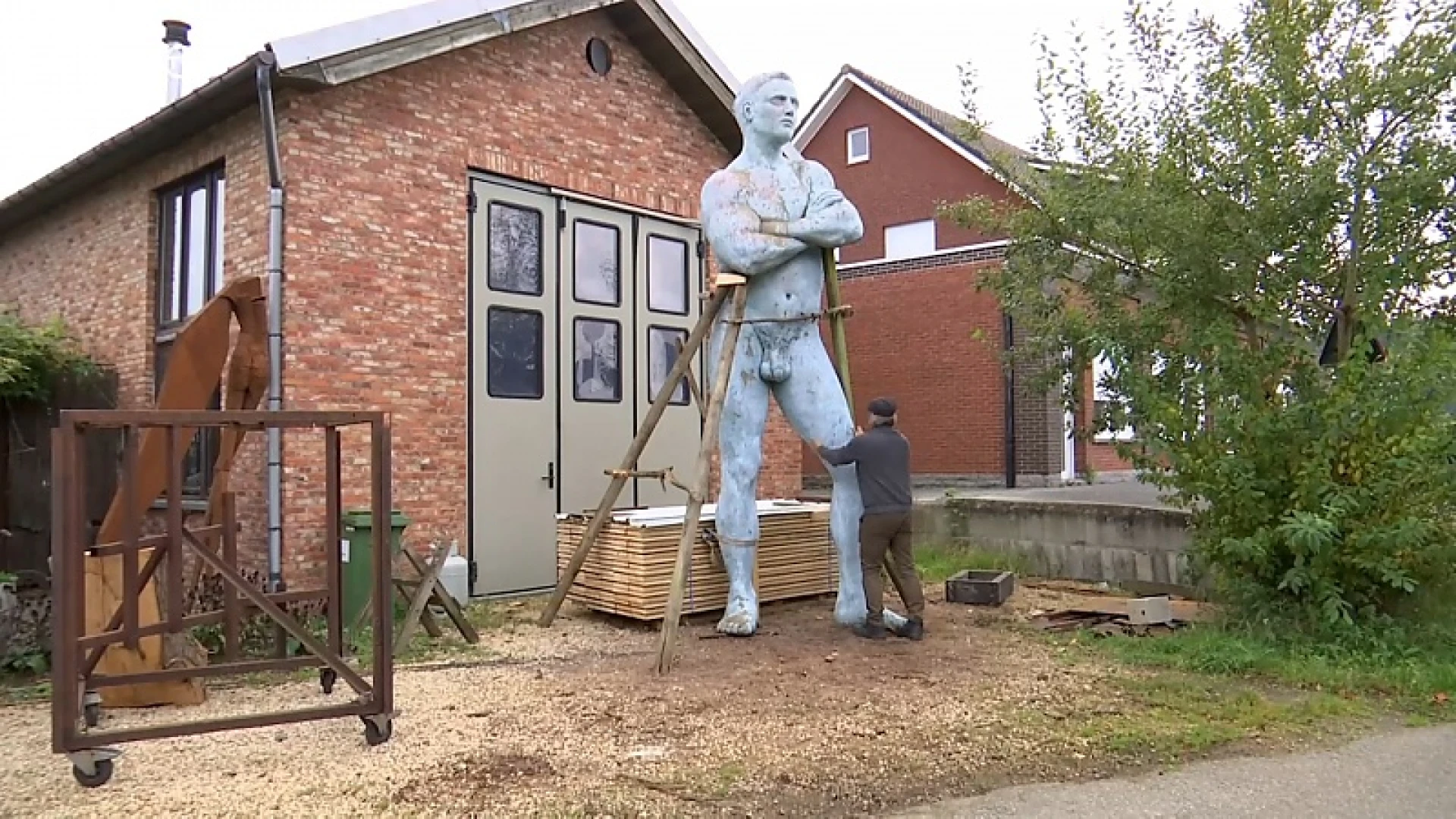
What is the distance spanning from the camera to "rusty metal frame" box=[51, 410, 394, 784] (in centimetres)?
422

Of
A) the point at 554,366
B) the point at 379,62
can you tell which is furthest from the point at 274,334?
the point at 554,366

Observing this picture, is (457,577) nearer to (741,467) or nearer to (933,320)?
(741,467)

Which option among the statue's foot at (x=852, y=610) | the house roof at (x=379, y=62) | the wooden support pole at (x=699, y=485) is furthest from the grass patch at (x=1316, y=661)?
the house roof at (x=379, y=62)

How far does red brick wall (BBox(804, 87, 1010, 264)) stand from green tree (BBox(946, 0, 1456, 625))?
13.1m

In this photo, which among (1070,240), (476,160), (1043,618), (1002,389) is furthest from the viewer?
(1002,389)

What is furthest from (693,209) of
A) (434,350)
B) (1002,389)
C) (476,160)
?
(1002,389)

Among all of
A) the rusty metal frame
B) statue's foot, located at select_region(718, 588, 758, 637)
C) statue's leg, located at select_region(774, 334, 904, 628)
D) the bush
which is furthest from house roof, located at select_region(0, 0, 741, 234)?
the bush

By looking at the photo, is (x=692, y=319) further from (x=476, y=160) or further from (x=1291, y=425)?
(x=1291, y=425)

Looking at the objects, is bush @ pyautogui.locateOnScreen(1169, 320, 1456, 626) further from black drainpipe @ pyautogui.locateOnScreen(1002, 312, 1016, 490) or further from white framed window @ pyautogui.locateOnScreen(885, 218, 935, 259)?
white framed window @ pyautogui.locateOnScreen(885, 218, 935, 259)

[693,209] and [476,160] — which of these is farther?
[693,209]

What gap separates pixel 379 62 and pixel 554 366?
9.39ft

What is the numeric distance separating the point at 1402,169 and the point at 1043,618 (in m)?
3.67

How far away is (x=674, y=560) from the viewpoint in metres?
7.36

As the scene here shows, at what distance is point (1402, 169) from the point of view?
6.86m
